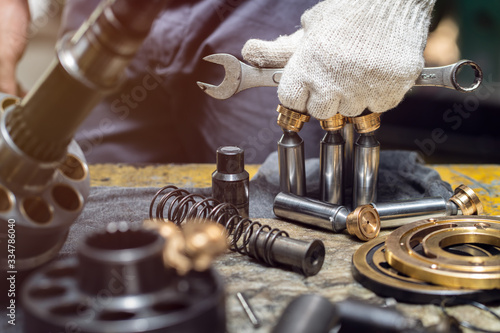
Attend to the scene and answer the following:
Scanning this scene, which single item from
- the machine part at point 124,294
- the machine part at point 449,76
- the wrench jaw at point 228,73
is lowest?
the machine part at point 124,294

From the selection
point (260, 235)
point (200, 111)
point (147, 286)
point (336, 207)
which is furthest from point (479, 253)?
point (200, 111)

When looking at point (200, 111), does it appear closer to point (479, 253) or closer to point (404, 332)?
point (479, 253)

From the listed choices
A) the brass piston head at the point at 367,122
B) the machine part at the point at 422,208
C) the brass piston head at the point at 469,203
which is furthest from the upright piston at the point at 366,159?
the brass piston head at the point at 469,203

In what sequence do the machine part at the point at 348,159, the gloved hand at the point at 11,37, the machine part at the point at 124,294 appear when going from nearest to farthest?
the machine part at the point at 124,294 < the machine part at the point at 348,159 < the gloved hand at the point at 11,37

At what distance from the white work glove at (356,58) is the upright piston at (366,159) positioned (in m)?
0.04

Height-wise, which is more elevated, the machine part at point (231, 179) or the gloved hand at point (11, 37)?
the gloved hand at point (11, 37)

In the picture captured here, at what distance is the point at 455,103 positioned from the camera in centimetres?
A: 248

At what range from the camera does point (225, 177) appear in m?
1.33

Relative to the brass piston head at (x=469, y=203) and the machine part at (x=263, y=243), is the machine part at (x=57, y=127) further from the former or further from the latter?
the brass piston head at (x=469, y=203)

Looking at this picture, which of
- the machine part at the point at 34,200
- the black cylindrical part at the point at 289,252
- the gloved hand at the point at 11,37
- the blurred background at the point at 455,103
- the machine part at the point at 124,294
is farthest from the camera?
the blurred background at the point at 455,103

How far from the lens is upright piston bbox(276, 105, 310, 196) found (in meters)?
1.38

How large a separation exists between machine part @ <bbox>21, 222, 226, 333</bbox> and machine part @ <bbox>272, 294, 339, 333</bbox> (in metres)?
0.10

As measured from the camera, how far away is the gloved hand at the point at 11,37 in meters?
1.76

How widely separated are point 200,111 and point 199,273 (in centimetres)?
139
